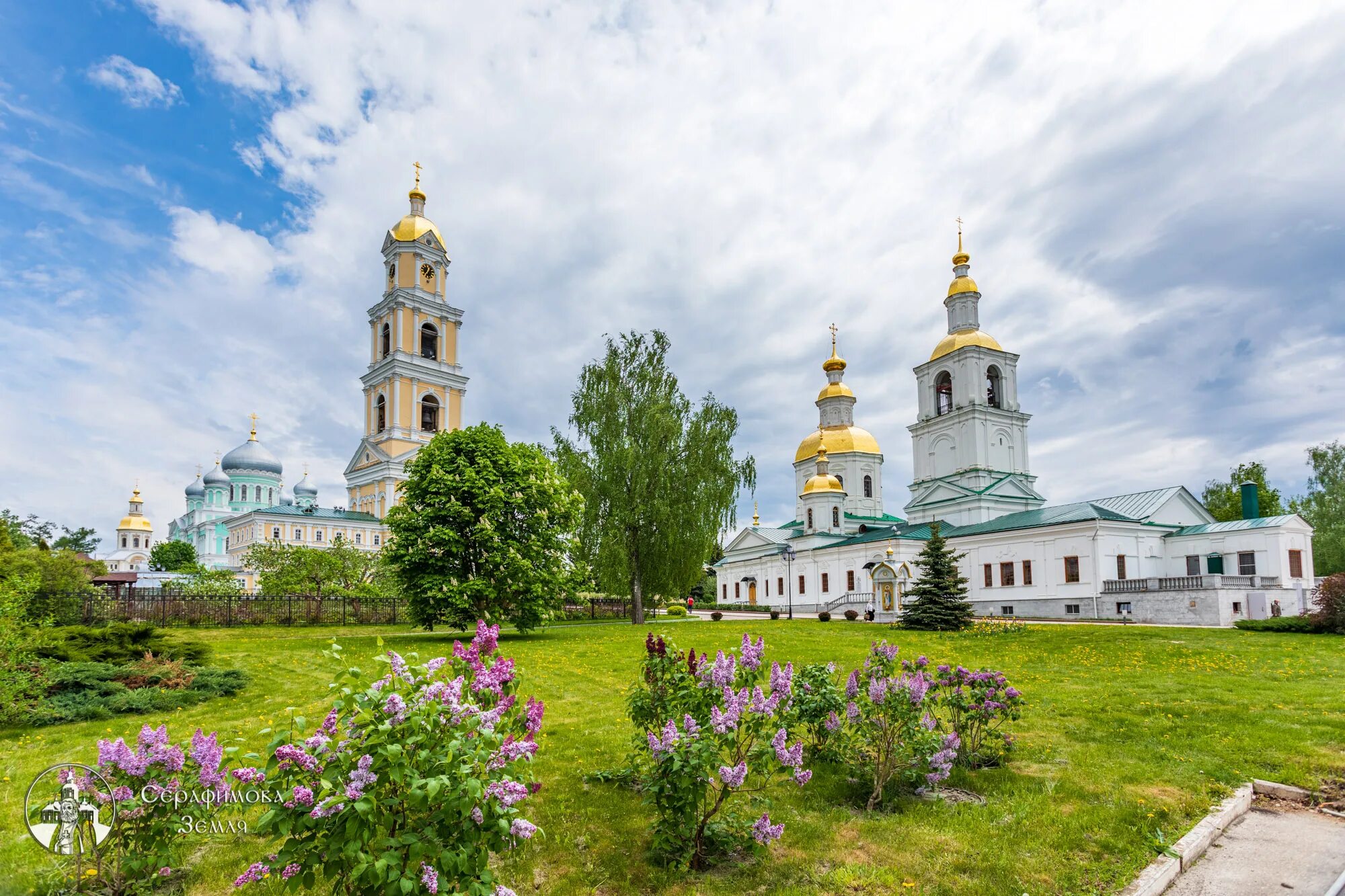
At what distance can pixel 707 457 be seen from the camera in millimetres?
31234

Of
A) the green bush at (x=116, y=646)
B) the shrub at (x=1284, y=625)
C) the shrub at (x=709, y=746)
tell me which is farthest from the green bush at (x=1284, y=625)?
the green bush at (x=116, y=646)

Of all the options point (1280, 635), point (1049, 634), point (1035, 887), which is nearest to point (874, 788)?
point (1035, 887)

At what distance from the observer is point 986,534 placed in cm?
4003

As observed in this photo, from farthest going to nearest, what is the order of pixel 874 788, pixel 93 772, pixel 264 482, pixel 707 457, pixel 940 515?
pixel 264 482 < pixel 940 515 < pixel 707 457 < pixel 874 788 < pixel 93 772

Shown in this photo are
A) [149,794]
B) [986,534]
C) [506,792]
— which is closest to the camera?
[506,792]

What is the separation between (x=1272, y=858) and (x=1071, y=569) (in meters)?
33.8

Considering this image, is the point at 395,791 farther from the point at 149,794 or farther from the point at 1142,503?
the point at 1142,503

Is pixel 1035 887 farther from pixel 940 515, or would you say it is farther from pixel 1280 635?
pixel 940 515

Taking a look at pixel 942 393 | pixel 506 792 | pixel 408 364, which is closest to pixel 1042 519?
pixel 942 393

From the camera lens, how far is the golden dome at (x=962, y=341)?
49781 mm

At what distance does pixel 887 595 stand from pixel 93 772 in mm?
34367

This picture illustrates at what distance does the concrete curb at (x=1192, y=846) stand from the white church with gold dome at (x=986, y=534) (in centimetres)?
2770

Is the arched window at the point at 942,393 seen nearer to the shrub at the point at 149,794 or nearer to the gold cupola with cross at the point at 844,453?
the gold cupola with cross at the point at 844,453

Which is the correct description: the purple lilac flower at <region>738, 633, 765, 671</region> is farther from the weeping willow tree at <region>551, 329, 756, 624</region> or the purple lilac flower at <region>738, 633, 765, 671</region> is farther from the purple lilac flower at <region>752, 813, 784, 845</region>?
the weeping willow tree at <region>551, 329, 756, 624</region>
